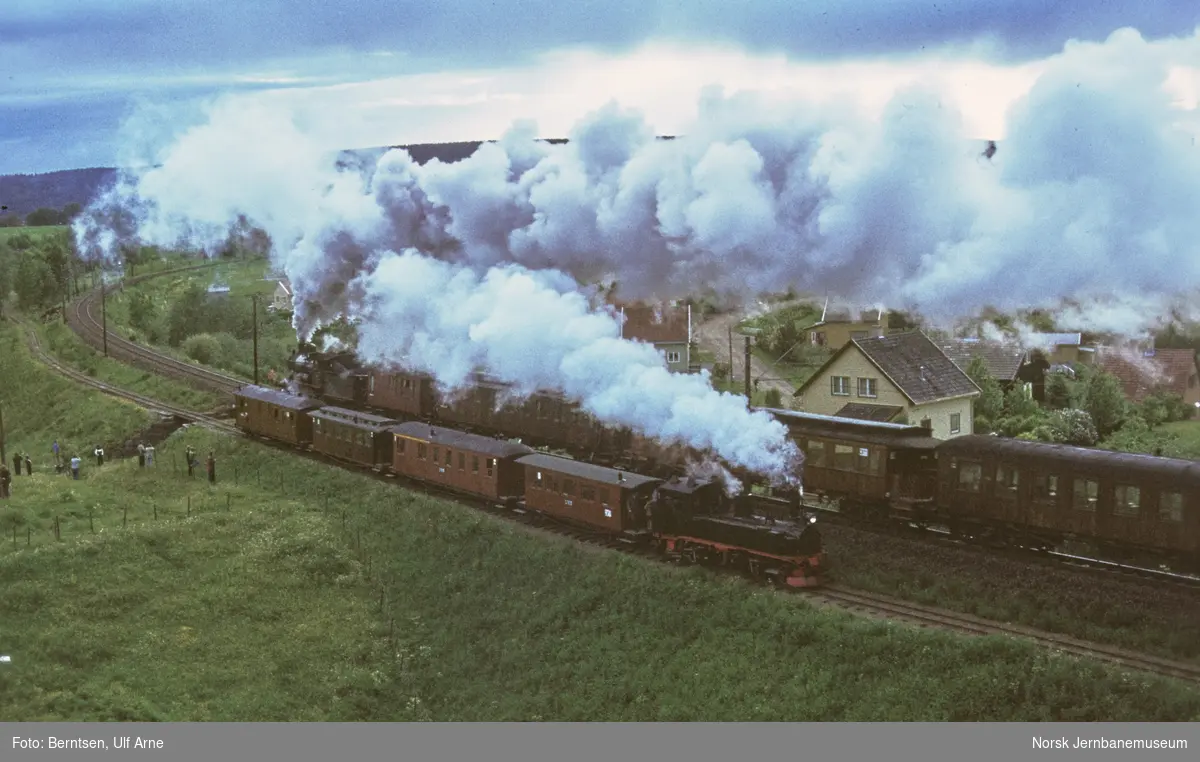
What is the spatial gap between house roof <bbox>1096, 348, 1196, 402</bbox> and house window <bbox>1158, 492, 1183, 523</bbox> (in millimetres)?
13531

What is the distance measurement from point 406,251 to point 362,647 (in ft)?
40.5

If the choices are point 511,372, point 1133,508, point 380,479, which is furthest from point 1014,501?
point 380,479

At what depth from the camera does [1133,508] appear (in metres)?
17.2

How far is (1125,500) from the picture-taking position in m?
17.2

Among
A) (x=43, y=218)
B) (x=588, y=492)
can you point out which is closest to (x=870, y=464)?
(x=588, y=492)

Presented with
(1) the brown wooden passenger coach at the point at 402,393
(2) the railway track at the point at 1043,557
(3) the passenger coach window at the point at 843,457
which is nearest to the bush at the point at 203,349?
(1) the brown wooden passenger coach at the point at 402,393

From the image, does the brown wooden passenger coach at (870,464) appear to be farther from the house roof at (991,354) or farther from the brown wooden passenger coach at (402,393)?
the brown wooden passenger coach at (402,393)

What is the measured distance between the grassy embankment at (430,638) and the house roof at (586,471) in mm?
1388

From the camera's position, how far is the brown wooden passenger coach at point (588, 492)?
19906 mm

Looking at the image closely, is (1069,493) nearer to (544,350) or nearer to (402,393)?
(544,350)

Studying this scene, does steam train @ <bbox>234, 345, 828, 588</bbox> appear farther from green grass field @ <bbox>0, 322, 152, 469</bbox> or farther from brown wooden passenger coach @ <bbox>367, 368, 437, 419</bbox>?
green grass field @ <bbox>0, 322, 152, 469</bbox>

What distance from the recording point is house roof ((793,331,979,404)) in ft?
88.5

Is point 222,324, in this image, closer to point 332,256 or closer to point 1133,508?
point 332,256

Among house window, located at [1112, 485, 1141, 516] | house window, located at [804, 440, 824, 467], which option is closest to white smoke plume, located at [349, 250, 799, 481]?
house window, located at [804, 440, 824, 467]
